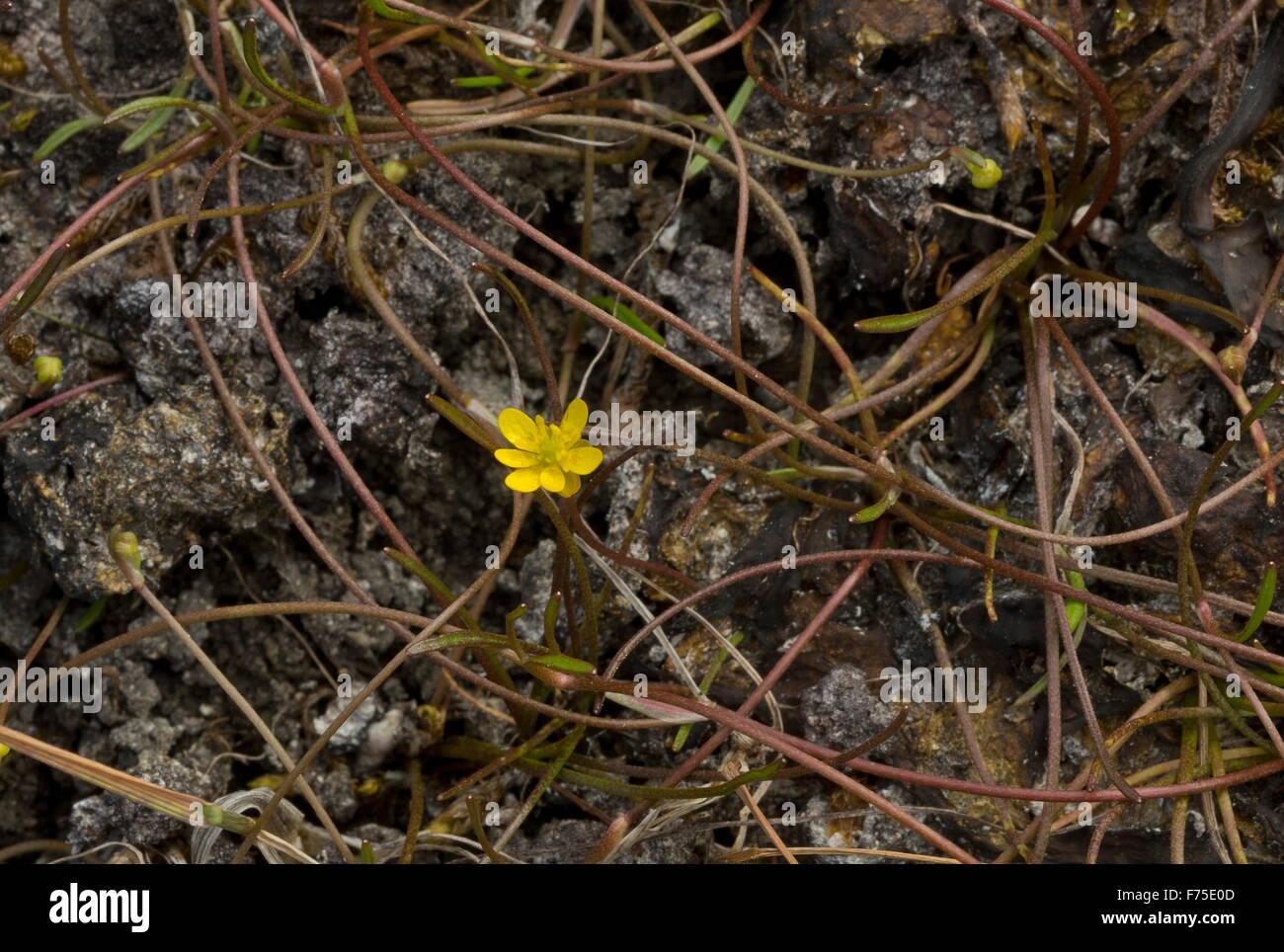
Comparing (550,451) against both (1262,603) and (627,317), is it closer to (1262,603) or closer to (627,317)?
(627,317)

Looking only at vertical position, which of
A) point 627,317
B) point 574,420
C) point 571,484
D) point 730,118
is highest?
point 730,118

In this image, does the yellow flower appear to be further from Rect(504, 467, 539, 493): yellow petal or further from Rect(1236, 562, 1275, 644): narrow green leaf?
Rect(1236, 562, 1275, 644): narrow green leaf

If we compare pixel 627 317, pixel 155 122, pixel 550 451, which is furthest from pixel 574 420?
pixel 155 122

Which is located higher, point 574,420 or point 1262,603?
point 574,420

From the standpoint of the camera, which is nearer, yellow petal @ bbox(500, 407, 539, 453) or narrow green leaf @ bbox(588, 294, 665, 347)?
yellow petal @ bbox(500, 407, 539, 453)

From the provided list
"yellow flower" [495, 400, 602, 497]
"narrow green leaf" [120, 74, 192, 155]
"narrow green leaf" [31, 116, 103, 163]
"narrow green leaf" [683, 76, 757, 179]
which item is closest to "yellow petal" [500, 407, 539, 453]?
"yellow flower" [495, 400, 602, 497]
